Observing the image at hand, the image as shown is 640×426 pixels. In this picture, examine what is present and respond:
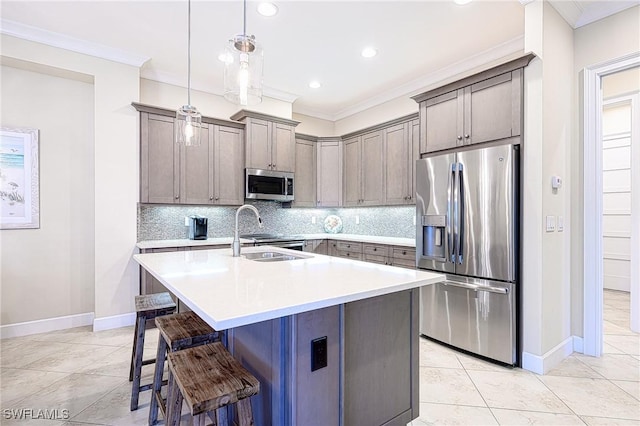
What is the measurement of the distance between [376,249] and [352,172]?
1.46m

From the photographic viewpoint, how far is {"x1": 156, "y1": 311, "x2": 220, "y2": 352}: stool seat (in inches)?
63.6

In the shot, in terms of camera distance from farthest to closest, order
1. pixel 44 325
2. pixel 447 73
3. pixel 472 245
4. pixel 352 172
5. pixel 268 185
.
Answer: pixel 352 172
pixel 268 185
pixel 447 73
pixel 44 325
pixel 472 245

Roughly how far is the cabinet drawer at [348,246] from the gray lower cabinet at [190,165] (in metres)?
1.53

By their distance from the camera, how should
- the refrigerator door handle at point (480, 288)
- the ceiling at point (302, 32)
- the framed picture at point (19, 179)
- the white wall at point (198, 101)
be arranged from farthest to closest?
the white wall at point (198, 101), the framed picture at point (19, 179), the ceiling at point (302, 32), the refrigerator door handle at point (480, 288)

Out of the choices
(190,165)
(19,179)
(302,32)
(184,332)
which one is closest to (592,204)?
(302,32)

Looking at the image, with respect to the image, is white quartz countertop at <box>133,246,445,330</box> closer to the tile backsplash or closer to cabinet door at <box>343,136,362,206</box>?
the tile backsplash

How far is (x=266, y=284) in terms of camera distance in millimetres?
1438

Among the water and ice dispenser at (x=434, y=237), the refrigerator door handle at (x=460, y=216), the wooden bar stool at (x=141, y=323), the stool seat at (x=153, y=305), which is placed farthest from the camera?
the water and ice dispenser at (x=434, y=237)

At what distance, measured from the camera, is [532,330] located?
8.22 feet

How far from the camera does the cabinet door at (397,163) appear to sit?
4.04 metres

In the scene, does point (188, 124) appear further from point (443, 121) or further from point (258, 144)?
point (443, 121)

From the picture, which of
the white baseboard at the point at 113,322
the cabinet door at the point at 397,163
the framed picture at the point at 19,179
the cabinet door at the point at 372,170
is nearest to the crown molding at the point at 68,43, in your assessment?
the framed picture at the point at 19,179

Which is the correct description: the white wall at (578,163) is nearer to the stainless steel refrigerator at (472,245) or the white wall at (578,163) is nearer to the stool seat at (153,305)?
the stainless steel refrigerator at (472,245)

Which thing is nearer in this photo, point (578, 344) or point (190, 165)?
point (578, 344)
